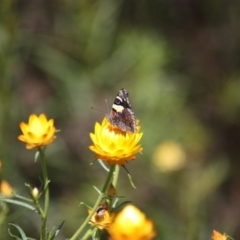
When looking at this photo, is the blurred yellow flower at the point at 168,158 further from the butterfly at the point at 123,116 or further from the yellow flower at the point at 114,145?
the yellow flower at the point at 114,145

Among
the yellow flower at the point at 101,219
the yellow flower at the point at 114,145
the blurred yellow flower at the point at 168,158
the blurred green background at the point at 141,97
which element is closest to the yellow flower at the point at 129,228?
the yellow flower at the point at 101,219

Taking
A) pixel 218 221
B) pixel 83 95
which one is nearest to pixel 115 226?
pixel 83 95

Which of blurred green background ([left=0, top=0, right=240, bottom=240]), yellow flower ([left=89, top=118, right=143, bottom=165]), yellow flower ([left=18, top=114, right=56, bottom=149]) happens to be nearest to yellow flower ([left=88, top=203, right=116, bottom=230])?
yellow flower ([left=89, top=118, right=143, bottom=165])

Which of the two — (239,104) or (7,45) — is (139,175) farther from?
(7,45)

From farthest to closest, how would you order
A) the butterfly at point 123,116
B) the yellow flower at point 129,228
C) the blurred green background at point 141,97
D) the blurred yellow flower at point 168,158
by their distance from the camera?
the blurred yellow flower at point 168,158
the blurred green background at point 141,97
the butterfly at point 123,116
the yellow flower at point 129,228

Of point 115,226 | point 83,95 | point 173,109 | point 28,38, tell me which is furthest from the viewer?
point 173,109

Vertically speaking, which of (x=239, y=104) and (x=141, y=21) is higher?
(x=141, y=21)

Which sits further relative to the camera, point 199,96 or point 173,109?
point 199,96
